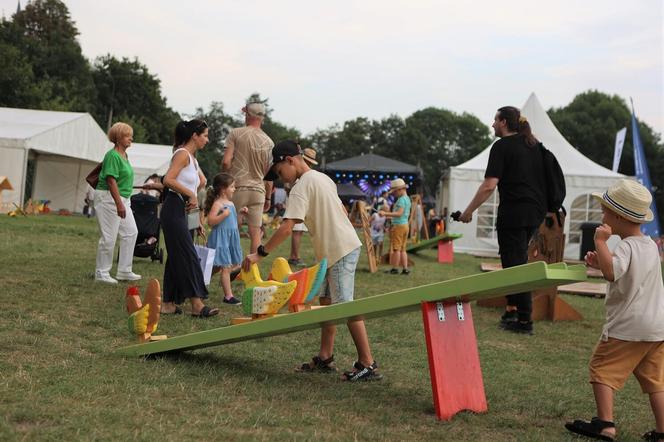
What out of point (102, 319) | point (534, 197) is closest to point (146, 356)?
point (102, 319)

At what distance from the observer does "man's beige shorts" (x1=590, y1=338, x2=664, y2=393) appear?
3730 mm

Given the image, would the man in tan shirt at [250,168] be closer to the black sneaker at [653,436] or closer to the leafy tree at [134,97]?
the black sneaker at [653,436]

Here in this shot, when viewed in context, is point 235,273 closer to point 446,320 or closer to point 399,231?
point 446,320

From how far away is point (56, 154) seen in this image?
28516 millimetres

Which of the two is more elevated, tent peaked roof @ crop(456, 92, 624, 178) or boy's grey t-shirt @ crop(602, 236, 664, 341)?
tent peaked roof @ crop(456, 92, 624, 178)

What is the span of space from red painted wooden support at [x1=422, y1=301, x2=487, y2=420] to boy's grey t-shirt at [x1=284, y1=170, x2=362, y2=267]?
41.0 inches

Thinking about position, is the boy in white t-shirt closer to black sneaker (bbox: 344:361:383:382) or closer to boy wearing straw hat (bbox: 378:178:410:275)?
black sneaker (bbox: 344:361:383:382)

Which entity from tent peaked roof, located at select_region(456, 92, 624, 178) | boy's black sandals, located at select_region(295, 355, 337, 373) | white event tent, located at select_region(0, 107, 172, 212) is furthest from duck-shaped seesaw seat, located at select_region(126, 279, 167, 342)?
white event tent, located at select_region(0, 107, 172, 212)

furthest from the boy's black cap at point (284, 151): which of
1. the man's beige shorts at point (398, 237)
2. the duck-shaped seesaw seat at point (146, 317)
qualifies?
the man's beige shorts at point (398, 237)

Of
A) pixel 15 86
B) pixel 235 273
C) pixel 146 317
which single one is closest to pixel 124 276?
pixel 235 273

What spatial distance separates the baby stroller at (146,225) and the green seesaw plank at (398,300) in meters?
6.41

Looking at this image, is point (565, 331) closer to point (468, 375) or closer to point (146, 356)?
point (468, 375)

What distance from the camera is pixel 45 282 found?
7766mm

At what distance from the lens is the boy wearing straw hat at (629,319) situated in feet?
12.1
